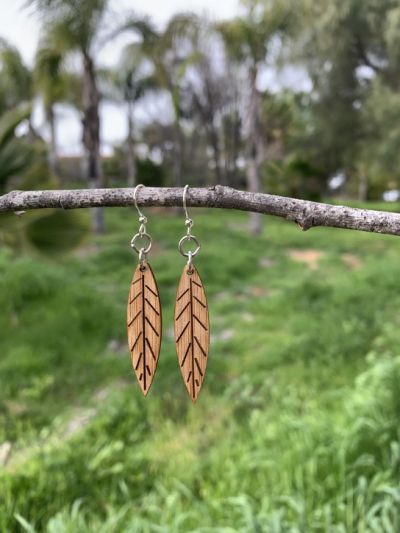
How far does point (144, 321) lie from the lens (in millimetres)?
992

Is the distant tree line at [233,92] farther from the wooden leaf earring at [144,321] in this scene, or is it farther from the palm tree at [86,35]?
the wooden leaf earring at [144,321]

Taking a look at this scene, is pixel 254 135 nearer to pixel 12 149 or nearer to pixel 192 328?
pixel 12 149

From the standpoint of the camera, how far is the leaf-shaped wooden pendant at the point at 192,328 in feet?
3.20

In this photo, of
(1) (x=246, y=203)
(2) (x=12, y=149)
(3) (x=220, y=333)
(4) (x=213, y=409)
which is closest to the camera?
(1) (x=246, y=203)

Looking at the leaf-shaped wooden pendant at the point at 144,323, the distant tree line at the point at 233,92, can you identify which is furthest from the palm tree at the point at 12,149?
the leaf-shaped wooden pendant at the point at 144,323

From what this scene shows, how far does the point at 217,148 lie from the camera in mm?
15086

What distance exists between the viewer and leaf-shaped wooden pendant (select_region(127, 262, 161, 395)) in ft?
3.21

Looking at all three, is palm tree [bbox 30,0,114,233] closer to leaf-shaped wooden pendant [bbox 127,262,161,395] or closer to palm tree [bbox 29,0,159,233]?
palm tree [bbox 29,0,159,233]

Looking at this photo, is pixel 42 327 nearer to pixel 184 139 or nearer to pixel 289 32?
pixel 289 32

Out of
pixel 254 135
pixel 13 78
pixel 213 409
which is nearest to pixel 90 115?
pixel 254 135

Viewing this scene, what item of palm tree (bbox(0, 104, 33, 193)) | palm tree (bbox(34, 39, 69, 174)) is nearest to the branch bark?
palm tree (bbox(0, 104, 33, 193))

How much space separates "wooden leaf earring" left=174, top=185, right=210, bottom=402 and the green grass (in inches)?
53.3

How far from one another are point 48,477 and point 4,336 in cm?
257

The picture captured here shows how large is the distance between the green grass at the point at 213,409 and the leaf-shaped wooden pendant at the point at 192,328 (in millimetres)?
1352
